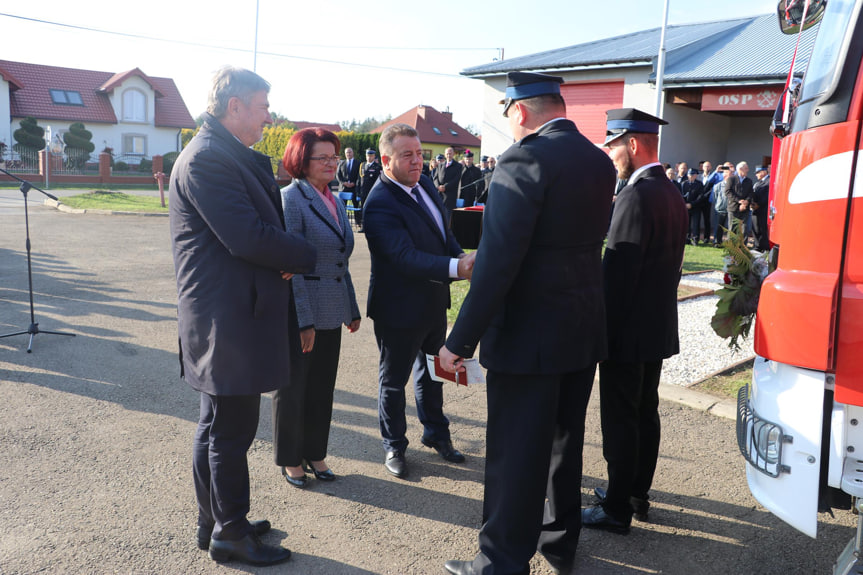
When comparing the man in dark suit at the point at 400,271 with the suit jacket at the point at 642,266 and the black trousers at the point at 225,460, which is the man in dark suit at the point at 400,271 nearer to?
the suit jacket at the point at 642,266

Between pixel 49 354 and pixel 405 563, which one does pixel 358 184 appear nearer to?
pixel 49 354

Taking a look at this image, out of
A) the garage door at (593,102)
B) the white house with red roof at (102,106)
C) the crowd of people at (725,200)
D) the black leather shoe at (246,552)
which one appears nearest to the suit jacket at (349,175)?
the garage door at (593,102)

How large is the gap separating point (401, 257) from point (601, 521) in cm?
177

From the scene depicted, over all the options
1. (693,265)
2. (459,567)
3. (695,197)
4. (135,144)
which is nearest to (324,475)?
(459,567)

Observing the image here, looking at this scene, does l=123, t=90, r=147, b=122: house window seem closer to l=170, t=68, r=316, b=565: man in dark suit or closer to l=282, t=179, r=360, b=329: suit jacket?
l=282, t=179, r=360, b=329: suit jacket

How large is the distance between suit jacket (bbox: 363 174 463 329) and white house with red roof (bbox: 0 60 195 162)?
47073mm

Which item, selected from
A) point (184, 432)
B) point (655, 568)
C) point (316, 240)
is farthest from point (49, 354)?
point (655, 568)

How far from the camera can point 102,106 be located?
48.0m

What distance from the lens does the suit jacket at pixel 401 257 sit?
3.81 metres

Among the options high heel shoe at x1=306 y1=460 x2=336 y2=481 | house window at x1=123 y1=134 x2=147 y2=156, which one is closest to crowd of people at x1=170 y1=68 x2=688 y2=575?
high heel shoe at x1=306 y1=460 x2=336 y2=481

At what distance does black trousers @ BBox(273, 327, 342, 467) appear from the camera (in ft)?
12.3

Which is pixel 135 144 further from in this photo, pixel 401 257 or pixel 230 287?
pixel 230 287

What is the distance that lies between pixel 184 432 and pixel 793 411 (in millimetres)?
3619

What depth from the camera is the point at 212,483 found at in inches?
119
